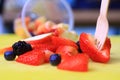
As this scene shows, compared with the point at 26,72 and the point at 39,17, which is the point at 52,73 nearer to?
the point at 26,72

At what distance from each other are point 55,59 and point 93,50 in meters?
0.13

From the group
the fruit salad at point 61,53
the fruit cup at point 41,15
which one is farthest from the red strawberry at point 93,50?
the fruit cup at point 41,15

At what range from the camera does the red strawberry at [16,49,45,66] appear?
1.04 m

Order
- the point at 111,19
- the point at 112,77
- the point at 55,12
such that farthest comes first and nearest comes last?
the point at 111,19
the point at 55,12
the point at 112,77

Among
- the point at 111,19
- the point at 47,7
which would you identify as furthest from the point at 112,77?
the point at 111,19

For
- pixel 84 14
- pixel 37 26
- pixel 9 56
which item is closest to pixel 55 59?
pixel 9 56

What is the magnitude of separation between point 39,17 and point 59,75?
0.94 metres

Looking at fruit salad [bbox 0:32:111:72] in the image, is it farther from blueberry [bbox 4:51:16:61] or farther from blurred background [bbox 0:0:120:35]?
blurred background [bbox 0:0:120:35]

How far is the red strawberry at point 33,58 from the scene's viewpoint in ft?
3.42

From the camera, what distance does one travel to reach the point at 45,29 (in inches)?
60.1

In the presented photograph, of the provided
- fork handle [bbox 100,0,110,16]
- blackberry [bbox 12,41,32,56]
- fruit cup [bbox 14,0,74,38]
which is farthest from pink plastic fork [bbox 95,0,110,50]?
fruit cup [bbox 14,0,74,38]

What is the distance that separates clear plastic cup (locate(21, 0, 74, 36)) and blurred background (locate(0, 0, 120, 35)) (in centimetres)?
151

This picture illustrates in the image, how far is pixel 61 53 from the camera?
1081mm

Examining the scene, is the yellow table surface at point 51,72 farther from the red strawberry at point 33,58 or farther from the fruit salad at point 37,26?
the fruit salad at point 37,26
